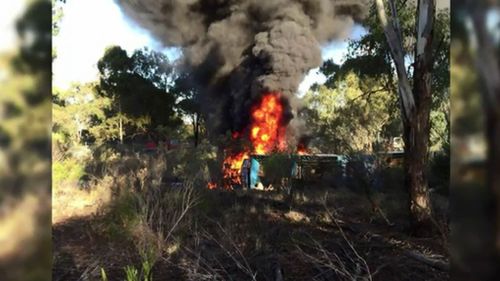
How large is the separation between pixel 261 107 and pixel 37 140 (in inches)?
974

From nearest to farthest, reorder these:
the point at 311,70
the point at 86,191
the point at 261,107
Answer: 1. the point at 86,191
2. the point at 261,107
3. the point at 311,70

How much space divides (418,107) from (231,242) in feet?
9.63

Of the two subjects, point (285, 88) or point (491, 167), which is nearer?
point (491, 167)

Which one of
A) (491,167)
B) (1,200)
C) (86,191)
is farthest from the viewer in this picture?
(86,191)

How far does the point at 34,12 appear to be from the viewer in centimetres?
100

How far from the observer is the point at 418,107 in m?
6.51

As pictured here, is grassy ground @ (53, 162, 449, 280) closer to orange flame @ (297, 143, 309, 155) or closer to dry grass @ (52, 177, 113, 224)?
dry grass @ (52, 177, 113, 224)

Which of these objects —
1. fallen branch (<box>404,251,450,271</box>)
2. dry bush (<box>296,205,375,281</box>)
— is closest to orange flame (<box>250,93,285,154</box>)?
dry bush (<box>296,205,375,281</box>)

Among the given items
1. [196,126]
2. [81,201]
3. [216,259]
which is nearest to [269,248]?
[216,259]

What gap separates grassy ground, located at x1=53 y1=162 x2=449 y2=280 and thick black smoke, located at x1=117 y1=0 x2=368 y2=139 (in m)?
17.5

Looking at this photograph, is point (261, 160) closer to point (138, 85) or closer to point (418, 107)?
point (418, 107)

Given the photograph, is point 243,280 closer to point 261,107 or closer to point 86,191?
point 86,191

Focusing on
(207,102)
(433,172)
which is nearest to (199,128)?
(207,102)

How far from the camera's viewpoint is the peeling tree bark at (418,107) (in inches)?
250
